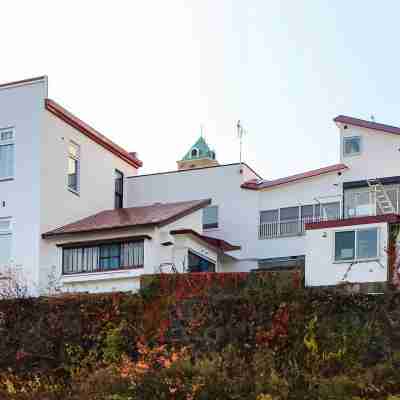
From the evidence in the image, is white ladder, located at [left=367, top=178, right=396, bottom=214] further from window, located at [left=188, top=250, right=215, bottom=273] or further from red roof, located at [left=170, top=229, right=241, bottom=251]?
window, located at [left=188, top=250, right=215, bottom=273]

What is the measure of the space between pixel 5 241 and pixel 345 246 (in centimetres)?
1236

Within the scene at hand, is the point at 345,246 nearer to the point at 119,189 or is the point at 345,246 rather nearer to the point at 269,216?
the point at 269,216

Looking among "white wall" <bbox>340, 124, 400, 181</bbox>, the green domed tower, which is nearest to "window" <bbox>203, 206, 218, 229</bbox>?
"white wall" <bbox>340, 124, 400, 181</bbox>

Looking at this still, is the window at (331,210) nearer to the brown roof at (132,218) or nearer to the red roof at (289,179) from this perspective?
the red roof at (289,179)

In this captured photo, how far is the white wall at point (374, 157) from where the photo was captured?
136 ft

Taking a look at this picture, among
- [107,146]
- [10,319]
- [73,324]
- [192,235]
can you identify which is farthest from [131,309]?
[107,146]

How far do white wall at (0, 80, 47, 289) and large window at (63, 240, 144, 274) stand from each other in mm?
1237

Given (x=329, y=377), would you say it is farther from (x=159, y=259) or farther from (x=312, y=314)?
(x=159, y=259)

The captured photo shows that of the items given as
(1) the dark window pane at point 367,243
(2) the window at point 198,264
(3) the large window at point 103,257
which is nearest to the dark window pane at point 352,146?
(2) the window at point 198,264

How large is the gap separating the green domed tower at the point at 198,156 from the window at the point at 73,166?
3775 centimetres

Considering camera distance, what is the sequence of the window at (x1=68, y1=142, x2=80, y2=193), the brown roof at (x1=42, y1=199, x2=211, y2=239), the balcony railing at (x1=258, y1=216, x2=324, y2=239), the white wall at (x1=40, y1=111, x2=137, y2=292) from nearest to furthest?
the brown roof at (x1=42, y1=199, x2=211, y2=239) < the white wall at (x1=40, y1=111, x2=137, y2=292) < the window at (x1=68, y1=142, x2=80, y2=193) < the balcony railing at (x1=258, y1=216, x2=324, y2=239)

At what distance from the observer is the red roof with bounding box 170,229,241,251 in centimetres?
3797

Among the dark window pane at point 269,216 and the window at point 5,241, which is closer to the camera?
the window at point 5,241

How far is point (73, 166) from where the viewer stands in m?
40.7
